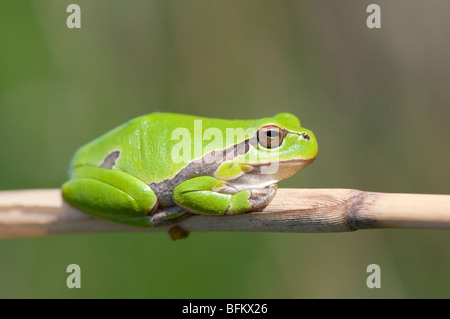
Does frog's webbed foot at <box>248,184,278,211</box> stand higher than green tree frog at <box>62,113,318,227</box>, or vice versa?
green tree frog at <box>62,113,318,227</box>

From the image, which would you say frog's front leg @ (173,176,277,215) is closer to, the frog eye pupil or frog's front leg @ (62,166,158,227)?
frog's front leg @ (62,166,158,227)

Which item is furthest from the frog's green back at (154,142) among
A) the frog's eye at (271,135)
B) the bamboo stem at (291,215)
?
the bamboo stem at (291,215)

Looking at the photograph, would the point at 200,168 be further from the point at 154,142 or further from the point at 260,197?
the point at 260,197

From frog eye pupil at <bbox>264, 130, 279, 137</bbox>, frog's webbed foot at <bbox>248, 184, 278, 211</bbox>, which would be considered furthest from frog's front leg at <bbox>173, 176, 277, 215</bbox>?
frog eye pupil at <bbox>264, 130, 279, 137</bbox>

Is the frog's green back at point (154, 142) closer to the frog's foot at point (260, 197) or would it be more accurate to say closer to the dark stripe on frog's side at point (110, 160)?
the dark stripe on frog's side at point (110, 160)

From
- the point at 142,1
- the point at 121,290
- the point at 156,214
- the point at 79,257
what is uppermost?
the point at 142,1

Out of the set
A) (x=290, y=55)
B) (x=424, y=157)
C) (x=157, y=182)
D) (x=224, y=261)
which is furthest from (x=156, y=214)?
(x=424, y=157)

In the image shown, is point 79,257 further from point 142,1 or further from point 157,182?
point 142,1
